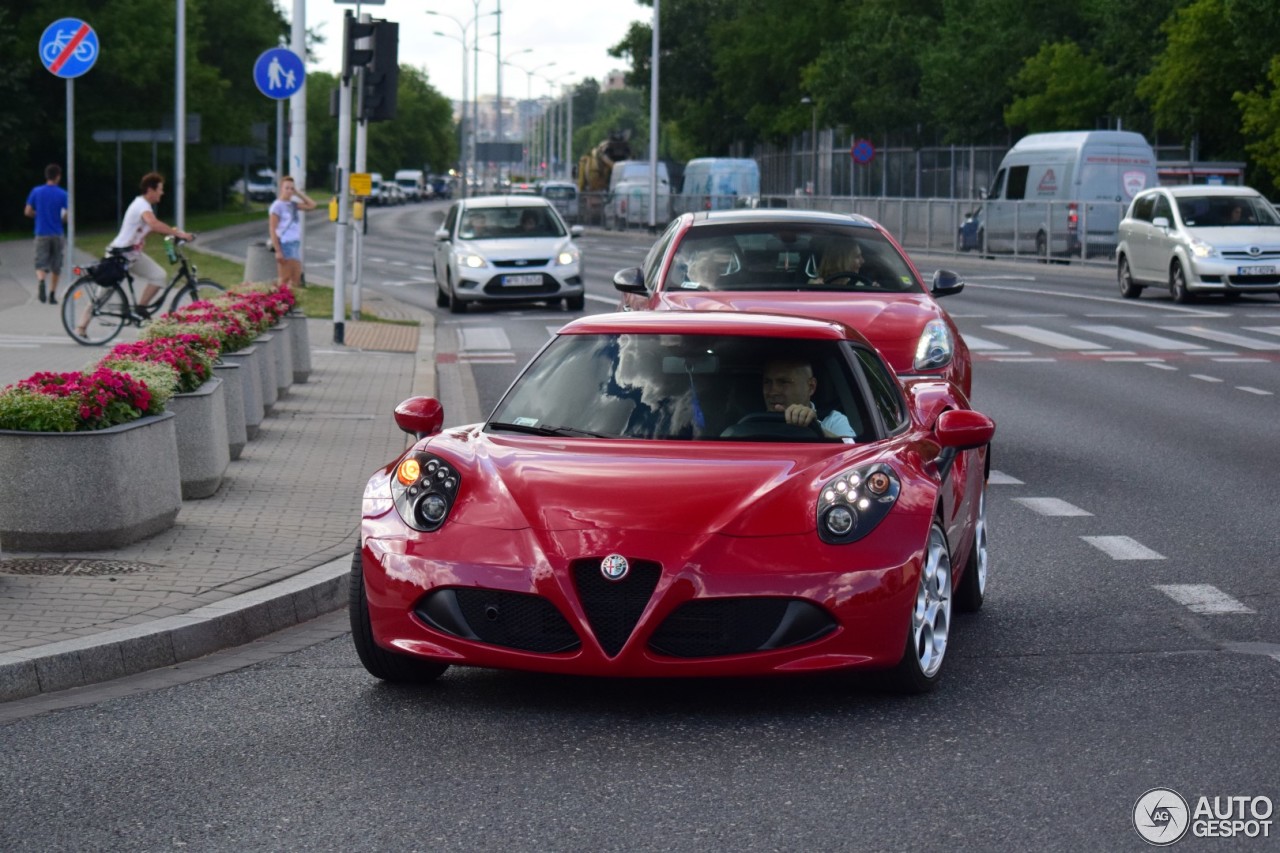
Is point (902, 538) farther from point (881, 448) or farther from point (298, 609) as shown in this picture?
point (298, 609)

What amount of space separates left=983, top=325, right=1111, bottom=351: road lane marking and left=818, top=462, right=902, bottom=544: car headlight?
669 inches

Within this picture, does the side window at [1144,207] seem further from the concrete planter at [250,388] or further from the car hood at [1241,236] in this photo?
the concrete planter at [250,388]

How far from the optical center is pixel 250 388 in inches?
520

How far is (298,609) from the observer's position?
791 centimetres

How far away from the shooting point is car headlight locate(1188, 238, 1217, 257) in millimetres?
30219

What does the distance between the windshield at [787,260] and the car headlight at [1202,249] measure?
59.4ft

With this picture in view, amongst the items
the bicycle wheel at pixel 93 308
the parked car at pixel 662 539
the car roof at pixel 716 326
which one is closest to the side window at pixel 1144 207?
the bicycle wheel at pixel 93 308

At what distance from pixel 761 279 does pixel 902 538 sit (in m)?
6.89

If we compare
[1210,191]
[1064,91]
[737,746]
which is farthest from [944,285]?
[1064,91]

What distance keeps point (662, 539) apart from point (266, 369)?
30.1ft

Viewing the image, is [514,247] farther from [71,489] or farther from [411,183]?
[411,183]

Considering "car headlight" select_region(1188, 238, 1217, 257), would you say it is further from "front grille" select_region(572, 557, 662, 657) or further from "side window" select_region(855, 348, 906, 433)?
"front grille" select_region(572, 557, 662, 657)

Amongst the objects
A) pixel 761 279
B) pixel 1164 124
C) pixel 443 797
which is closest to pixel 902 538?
pixel 443 797

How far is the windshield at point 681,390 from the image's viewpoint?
6.91m
